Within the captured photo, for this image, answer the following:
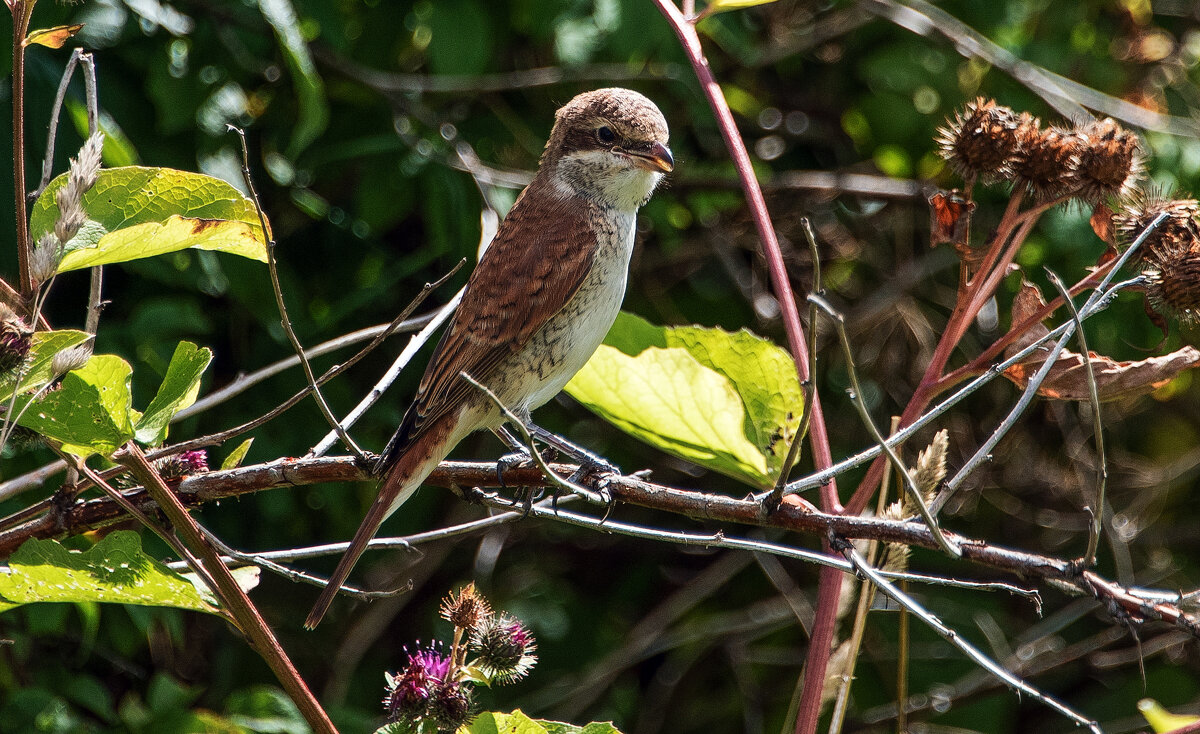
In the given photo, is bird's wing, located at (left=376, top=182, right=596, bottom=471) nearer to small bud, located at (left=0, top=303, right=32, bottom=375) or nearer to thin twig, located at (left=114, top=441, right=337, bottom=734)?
thin twig, located at (left=114, top=441, right=337, bottom=734)

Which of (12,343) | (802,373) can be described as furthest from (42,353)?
(802,373)

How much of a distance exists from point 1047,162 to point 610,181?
158 cm

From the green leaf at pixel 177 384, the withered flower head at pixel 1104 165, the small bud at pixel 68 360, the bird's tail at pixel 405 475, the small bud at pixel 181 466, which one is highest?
the withered flower head at pixel 1104 165

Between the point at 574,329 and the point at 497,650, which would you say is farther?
the point at 574,329

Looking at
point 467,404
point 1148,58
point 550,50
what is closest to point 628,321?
point 467,404

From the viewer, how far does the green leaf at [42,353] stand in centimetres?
172

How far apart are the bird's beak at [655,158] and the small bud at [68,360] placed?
2126mm

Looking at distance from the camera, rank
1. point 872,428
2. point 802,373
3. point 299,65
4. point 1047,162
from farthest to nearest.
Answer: point 299,65 < point 1047,162 < point 802,373 < point 872,428

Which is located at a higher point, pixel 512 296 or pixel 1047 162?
pixel 1047 162

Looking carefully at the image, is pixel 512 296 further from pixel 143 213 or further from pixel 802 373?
pixel 143 213

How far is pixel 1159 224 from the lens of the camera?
2.24 metres

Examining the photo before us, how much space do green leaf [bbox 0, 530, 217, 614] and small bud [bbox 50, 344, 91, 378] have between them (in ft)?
1.42

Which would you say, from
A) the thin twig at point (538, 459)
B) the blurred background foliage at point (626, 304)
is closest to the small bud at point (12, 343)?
the thin twig at point (538, 459)

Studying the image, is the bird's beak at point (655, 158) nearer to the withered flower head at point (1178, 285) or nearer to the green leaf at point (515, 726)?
the withered flower head at point (1178, 285)
